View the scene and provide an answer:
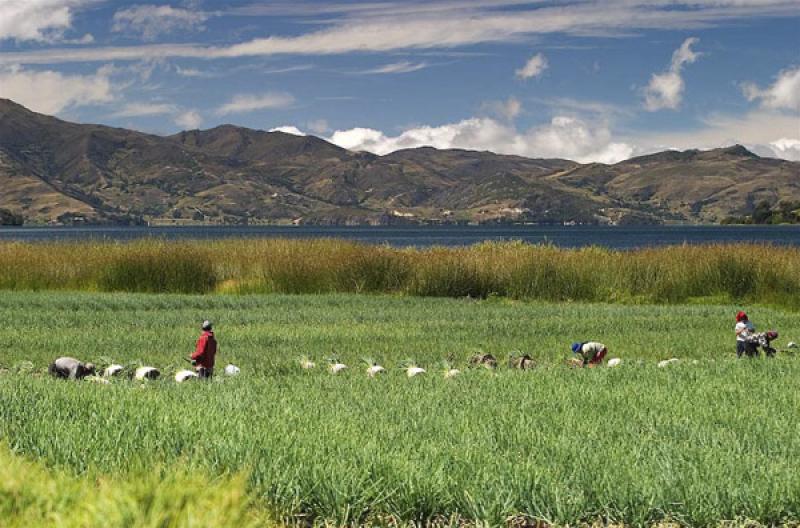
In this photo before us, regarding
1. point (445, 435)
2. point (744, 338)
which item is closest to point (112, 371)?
point (445, 435)

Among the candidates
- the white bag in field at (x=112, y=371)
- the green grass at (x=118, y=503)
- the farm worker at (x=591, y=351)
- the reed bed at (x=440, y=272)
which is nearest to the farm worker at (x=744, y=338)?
the farm worker at (x=591, y=351)

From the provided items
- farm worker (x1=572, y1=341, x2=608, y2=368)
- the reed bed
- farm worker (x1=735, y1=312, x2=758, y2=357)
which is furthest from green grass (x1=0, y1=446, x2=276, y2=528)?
the reed bed

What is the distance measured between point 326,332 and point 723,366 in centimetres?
746

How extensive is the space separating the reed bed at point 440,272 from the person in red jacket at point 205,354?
15.2m

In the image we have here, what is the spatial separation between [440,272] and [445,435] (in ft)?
63.6

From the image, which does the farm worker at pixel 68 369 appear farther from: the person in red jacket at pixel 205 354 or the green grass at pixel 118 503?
the green grass at pixel 118 503

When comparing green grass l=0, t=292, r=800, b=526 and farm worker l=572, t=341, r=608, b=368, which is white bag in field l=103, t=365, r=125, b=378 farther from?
farm worker l=572, t=341, r=608, b=368

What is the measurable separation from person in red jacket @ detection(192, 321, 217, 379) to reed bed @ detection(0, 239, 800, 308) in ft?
49.8

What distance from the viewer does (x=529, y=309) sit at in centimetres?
2169

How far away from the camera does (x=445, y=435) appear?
7098 millimetres

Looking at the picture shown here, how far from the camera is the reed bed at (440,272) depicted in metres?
26.0

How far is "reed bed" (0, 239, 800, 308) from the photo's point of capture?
2600cm

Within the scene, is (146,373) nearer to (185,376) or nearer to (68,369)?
(185,376)

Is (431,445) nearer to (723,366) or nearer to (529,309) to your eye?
(723,366)
